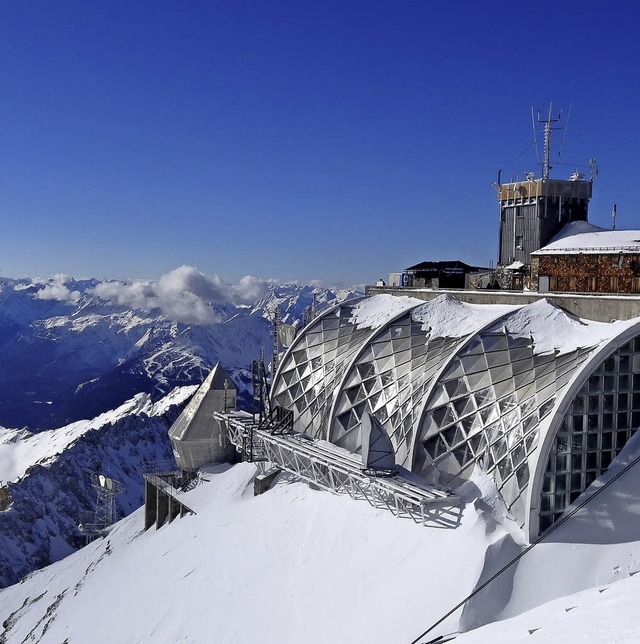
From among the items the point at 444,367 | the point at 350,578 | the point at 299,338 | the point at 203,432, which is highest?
the point at 299,338

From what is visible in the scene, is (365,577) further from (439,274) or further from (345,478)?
(439,274)

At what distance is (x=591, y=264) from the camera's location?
41.2 m

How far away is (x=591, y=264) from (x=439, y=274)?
15293mm

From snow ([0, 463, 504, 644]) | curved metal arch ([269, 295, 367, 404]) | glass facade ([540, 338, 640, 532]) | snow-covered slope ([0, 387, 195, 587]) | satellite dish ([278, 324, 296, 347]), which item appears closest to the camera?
snow ([0, 463, 504, 644])

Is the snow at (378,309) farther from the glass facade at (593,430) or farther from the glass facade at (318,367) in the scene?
the glass facade at (593,430)

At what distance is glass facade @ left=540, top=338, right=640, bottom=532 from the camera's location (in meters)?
24.0

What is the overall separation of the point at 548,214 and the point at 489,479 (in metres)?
30.6

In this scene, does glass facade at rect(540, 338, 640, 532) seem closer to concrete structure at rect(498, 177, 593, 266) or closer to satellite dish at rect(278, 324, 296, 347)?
satellite dish at rect(278, 324, 296, 347)

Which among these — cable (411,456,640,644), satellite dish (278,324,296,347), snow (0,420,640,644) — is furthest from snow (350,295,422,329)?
cable (411,456,640,644)

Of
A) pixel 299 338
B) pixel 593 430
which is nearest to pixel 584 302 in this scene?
pixel 593 430

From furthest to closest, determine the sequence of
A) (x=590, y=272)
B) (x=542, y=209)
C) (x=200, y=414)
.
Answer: (x=542, y=209) < (x=200, y=414) < (x=590, y=272)

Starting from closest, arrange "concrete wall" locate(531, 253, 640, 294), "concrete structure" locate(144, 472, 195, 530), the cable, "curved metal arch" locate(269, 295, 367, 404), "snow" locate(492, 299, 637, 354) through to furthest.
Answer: the cable, "snow" locate(492, 299, 637, 354), "concrete wall" locate(531, 253, 640, 294), "concrete structure" locate(144, 472, 195, 530), "curved metal arch" locate(269, 295, 367, 404)

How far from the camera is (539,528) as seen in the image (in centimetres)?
2345

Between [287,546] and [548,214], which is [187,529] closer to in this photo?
[287,546]
